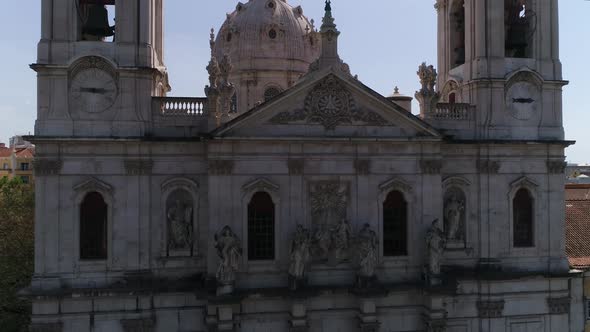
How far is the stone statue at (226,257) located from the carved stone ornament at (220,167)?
225cm

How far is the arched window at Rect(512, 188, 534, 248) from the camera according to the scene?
2938 cm

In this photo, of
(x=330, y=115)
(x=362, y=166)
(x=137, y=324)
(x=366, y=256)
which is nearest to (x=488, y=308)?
(x=366, y=256)

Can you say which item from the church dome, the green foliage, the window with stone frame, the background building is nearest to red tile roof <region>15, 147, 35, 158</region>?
the background building

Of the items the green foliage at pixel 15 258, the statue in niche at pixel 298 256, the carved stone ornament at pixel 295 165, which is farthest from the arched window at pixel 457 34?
the green foliage at pixel 15 258

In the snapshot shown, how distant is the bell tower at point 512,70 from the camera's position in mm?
29078

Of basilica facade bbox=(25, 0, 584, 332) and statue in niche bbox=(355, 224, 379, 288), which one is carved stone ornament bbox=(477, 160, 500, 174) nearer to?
basilica facade bbox=(25, 0, 584, 332)

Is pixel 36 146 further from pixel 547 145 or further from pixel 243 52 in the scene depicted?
pixel 547 145

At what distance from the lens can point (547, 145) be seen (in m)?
29.2

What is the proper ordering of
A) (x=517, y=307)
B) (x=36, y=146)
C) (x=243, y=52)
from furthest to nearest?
1. (x=243, y=52)
2. (x=517, y=307)
3. (x=36, y=146)

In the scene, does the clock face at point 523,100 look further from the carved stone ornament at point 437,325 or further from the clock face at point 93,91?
the clock face at point 93,91

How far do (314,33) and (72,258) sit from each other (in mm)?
24057

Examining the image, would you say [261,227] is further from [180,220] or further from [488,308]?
[488,308]

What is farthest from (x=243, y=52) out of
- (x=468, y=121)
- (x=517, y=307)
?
(x=517, y=307)

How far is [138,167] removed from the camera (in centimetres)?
2609
